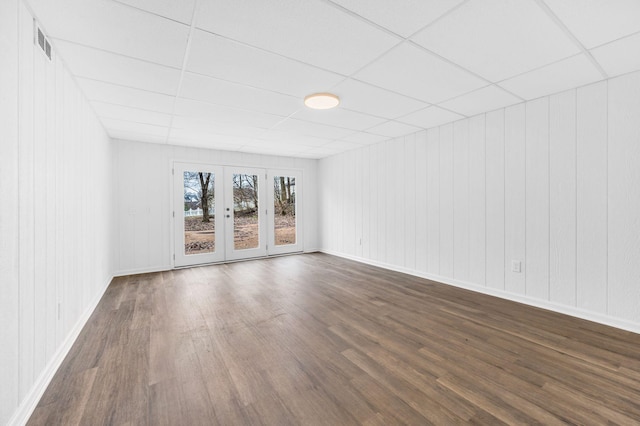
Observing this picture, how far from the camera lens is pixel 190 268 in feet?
17.4

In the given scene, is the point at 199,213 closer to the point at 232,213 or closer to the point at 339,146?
the point at 232,213

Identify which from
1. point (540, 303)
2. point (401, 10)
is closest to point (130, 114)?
point (401, 10)

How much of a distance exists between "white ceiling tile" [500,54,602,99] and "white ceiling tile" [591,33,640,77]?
0.25ft

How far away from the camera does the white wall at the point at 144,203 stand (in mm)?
4805

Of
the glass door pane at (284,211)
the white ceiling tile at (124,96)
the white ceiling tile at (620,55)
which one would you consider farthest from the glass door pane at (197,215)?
the white ceiling tile at (620,55)

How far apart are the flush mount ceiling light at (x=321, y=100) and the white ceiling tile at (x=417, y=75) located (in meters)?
0.45

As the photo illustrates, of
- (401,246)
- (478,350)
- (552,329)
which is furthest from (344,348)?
(401,246)

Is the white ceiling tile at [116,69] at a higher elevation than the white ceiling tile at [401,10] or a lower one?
lower

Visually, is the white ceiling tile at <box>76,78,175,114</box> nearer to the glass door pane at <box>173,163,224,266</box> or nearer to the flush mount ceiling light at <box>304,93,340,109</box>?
the flush mount ceiling light at <box>304,93,340,109</box>

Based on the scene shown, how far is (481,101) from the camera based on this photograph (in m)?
3.19

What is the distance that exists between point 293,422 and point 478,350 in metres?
1.62

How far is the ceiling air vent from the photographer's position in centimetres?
179

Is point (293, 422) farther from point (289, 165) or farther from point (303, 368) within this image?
point (289, 165)

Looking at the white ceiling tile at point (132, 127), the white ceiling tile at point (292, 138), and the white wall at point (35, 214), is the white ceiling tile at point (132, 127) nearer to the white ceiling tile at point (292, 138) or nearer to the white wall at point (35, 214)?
the white wall at point (35, 214)
